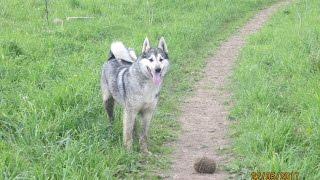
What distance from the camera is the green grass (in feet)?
16.7

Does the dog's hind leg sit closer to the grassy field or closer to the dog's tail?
the dog's tail

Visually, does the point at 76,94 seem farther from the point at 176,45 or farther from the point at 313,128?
the point at 176,45

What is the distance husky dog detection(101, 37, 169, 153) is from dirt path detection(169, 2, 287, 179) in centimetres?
60

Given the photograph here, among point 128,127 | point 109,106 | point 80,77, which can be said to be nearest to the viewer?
point 128,127

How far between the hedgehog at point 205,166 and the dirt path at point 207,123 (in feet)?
0.19

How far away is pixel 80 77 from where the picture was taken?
25.4 ft

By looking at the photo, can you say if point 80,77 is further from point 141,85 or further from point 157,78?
point 157,78

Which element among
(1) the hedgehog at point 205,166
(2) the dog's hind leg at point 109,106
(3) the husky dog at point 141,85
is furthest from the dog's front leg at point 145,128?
(1) the hedgehog at point 205,166

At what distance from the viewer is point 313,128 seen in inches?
227

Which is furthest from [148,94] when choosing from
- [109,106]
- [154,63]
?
[109,106]

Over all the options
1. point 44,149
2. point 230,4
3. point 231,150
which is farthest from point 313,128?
point 230,4

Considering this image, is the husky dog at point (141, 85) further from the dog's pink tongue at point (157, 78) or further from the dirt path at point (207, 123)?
the dirt path at point (207, 123)

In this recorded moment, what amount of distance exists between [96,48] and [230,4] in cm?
827

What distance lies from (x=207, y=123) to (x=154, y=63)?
195 centimetres
